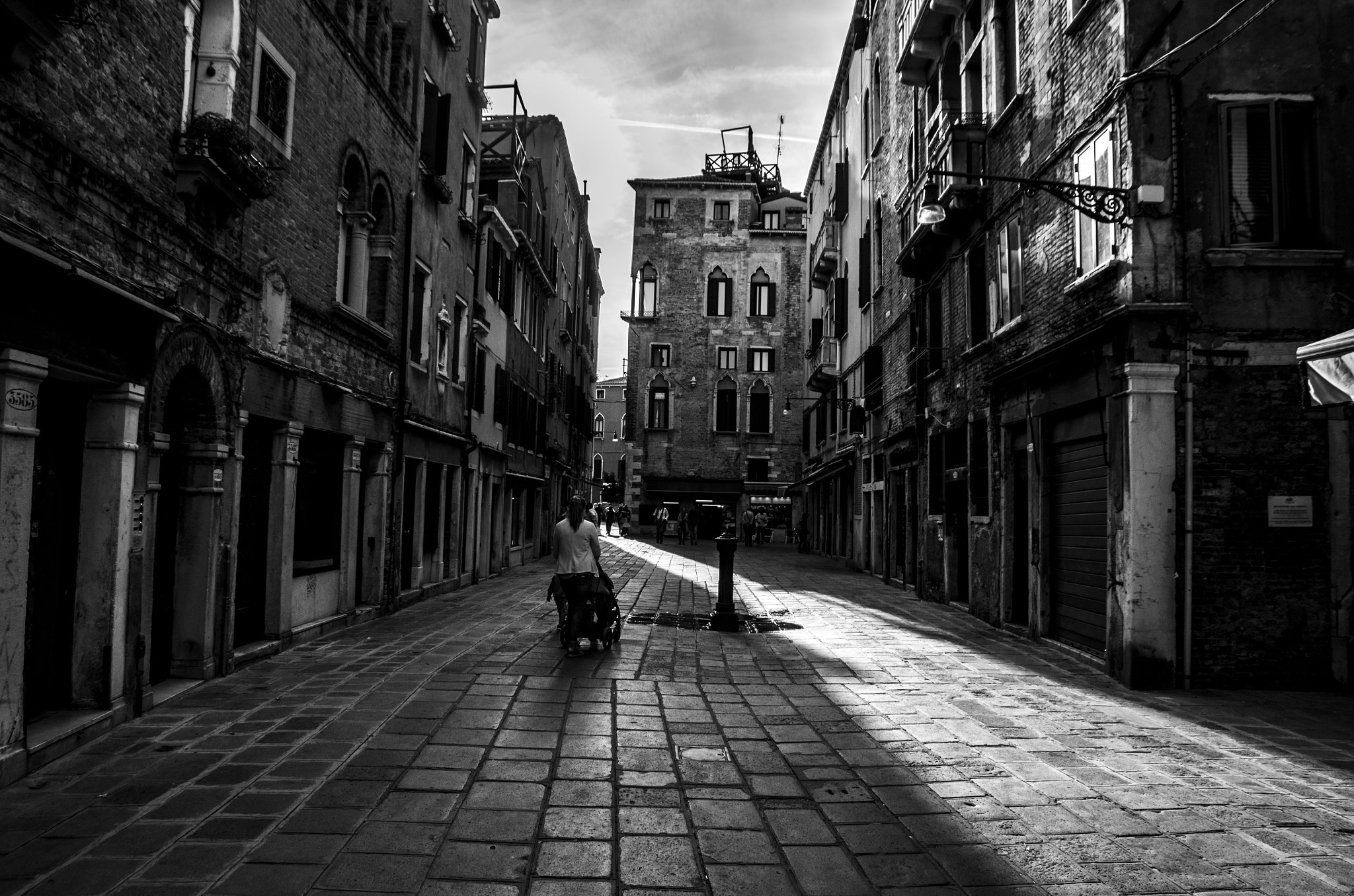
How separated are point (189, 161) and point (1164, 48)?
857cm

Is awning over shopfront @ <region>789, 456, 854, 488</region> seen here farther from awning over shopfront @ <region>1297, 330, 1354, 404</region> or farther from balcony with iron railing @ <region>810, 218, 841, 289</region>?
awning over shopfront @ <region>1297, 330, 1354, 404</region>

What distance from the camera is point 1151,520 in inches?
332

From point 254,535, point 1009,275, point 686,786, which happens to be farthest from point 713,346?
point 686,786

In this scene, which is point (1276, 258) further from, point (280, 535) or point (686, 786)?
point (280, 535)

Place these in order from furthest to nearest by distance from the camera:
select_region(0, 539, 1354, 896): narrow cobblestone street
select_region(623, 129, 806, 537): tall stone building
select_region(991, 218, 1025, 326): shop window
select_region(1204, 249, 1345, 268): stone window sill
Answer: select_region(623, 129, 806, 537): tall stone building, select_region(991, 218, 1025, 326): shop window, select_region(1204, 249, 1345, 268): stone window sill, select_region(0, 539, 1354, 896): narrow cobblestone street

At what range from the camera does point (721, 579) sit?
11969mm

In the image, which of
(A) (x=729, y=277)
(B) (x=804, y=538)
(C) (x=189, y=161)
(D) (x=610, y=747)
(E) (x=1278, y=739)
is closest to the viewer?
(D) (x=610, y=747)

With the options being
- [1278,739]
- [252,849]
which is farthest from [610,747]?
[1278,739]

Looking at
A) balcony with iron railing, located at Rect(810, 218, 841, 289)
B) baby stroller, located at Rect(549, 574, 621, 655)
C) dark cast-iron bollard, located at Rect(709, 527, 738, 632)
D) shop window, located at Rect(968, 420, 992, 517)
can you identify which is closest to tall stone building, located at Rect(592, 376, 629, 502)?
balcony with iron railing, located at Rect(810, 218, 841, 289)

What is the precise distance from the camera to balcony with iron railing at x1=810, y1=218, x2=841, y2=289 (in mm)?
29562

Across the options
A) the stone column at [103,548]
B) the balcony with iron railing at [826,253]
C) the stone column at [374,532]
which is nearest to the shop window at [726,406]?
the balcony with iron railing at [826,253]

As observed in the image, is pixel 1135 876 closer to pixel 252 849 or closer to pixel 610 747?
pixel 610 747

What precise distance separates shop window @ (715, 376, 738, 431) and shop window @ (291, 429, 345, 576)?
115ft

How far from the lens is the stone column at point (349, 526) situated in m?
11.7
